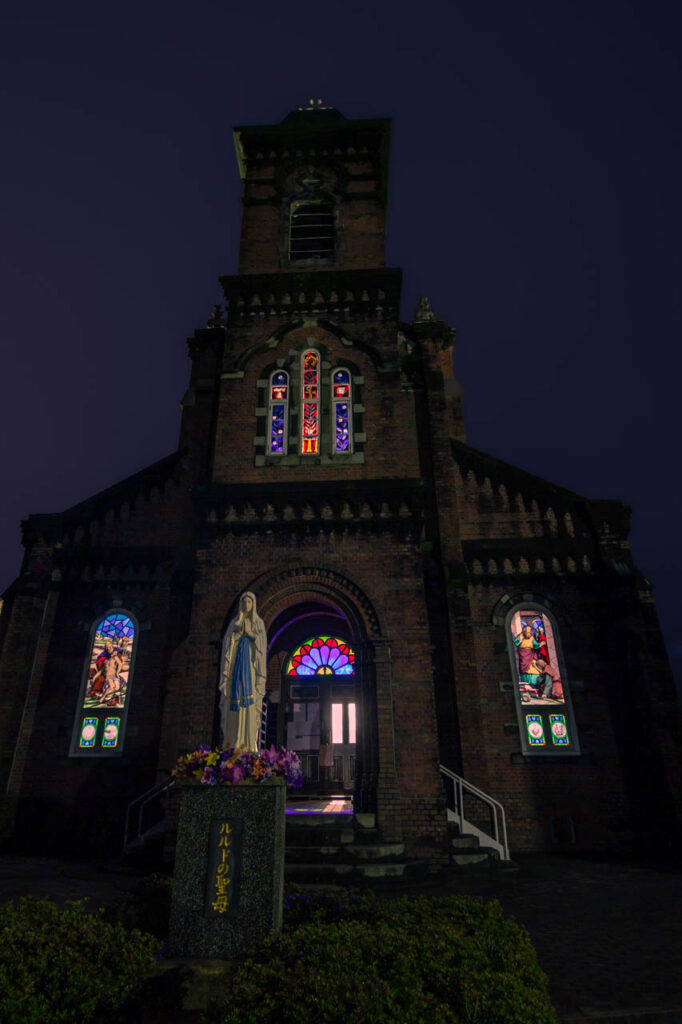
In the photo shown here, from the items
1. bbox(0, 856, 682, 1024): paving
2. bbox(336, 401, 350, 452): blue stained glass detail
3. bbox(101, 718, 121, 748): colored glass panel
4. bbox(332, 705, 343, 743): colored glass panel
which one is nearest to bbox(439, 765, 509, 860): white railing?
bbox(0, 856, 682, 1024): paving

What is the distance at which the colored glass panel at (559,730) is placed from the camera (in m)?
14.0

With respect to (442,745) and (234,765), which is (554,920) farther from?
(442,745)

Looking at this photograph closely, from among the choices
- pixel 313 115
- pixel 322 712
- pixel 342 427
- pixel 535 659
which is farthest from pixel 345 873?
pixel 313 115

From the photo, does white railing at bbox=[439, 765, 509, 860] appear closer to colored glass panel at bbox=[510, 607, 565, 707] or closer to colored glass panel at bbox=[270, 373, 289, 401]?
colored glass panel at bbox=[510, 607, 565, 707]

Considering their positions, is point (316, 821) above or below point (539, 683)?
below

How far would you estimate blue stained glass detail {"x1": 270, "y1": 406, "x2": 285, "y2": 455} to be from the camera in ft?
51.6

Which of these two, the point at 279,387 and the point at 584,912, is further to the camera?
the point at 279,387

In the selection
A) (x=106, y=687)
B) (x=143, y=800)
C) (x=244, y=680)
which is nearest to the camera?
(x=244, y=680)

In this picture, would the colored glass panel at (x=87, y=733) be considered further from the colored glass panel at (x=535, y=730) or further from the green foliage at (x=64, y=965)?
the colored glass panel at (x=535, y=730)

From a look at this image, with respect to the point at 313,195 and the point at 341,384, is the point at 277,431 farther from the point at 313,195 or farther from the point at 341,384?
the point at 313,195

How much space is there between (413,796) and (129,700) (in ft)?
24.8

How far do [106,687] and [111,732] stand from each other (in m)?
1.13

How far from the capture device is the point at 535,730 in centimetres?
1413

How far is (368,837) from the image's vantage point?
10.8m
